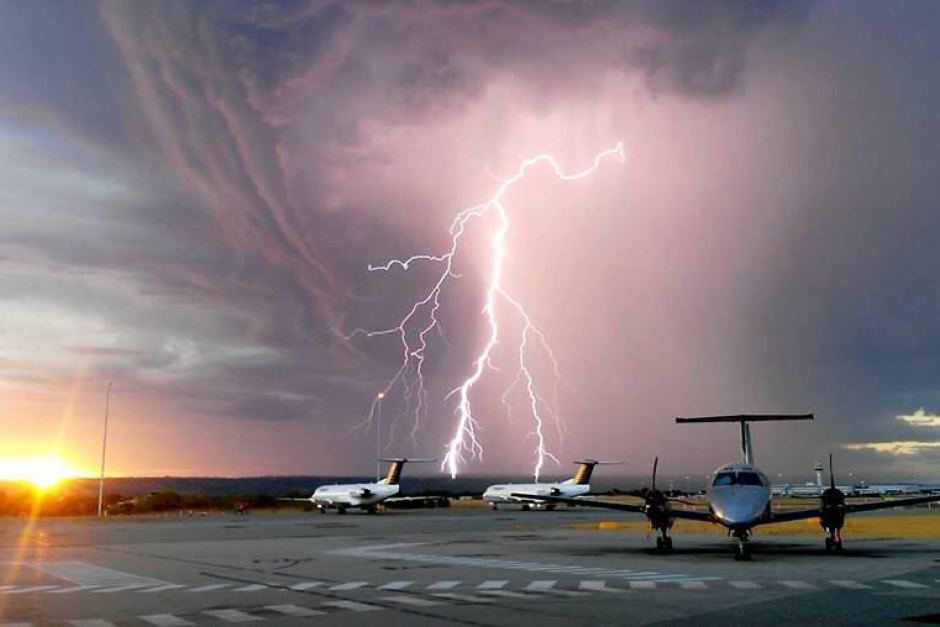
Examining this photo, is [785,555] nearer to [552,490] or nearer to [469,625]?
[469,625]

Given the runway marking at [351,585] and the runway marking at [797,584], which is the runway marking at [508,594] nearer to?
the runway marking at [351,585]

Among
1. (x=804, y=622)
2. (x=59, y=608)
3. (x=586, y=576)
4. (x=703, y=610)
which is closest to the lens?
(x=804, y=622)

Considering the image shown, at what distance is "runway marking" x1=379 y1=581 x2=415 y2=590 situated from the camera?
19562 millimetres

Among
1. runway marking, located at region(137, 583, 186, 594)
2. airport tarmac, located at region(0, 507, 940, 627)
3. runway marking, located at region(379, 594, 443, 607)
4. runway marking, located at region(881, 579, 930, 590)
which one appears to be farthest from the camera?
runway marking, located at region(137, 583, 186, 594)

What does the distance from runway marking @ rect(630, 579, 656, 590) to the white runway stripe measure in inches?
120

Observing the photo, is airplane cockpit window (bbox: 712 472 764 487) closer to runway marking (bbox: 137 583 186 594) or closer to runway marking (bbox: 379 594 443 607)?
runway marking (bbox: 379 594 443 607)

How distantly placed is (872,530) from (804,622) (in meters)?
38.8

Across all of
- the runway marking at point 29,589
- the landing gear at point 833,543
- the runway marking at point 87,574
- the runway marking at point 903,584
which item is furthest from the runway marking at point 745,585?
the runway marking at point 29,589

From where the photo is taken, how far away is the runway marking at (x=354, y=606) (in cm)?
1589

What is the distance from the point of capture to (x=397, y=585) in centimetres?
2020

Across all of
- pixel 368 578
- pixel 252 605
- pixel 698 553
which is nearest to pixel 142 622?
pixel 252 605

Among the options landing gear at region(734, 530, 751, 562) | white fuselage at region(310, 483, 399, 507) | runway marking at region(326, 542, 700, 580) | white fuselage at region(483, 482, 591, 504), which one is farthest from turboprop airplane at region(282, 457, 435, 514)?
landing gear at region(734, 530, 751, 562)

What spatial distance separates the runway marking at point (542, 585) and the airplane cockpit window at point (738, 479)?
10.7 metres

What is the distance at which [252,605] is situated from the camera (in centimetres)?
1658
